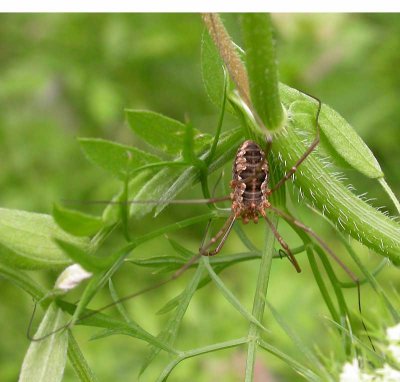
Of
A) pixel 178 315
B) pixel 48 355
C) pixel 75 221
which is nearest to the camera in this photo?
pixel 75 221

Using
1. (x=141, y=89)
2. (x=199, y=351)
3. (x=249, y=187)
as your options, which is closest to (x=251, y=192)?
(x=249, y=187)

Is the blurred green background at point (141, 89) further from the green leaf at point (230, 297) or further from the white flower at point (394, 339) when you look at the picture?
the white flower at point (394, 339)

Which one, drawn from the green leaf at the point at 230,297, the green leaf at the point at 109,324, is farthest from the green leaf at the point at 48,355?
the green leaf at the point at 230,297

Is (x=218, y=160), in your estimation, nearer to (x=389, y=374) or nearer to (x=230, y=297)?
(x=230, y=297)

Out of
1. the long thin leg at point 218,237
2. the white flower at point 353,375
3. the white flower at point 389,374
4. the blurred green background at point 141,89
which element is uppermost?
the blurred green background at point 141,89

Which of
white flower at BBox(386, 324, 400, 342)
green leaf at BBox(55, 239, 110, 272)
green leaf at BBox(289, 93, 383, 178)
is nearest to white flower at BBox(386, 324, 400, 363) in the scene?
white flower at BBox(386, 324, 400, 342)
